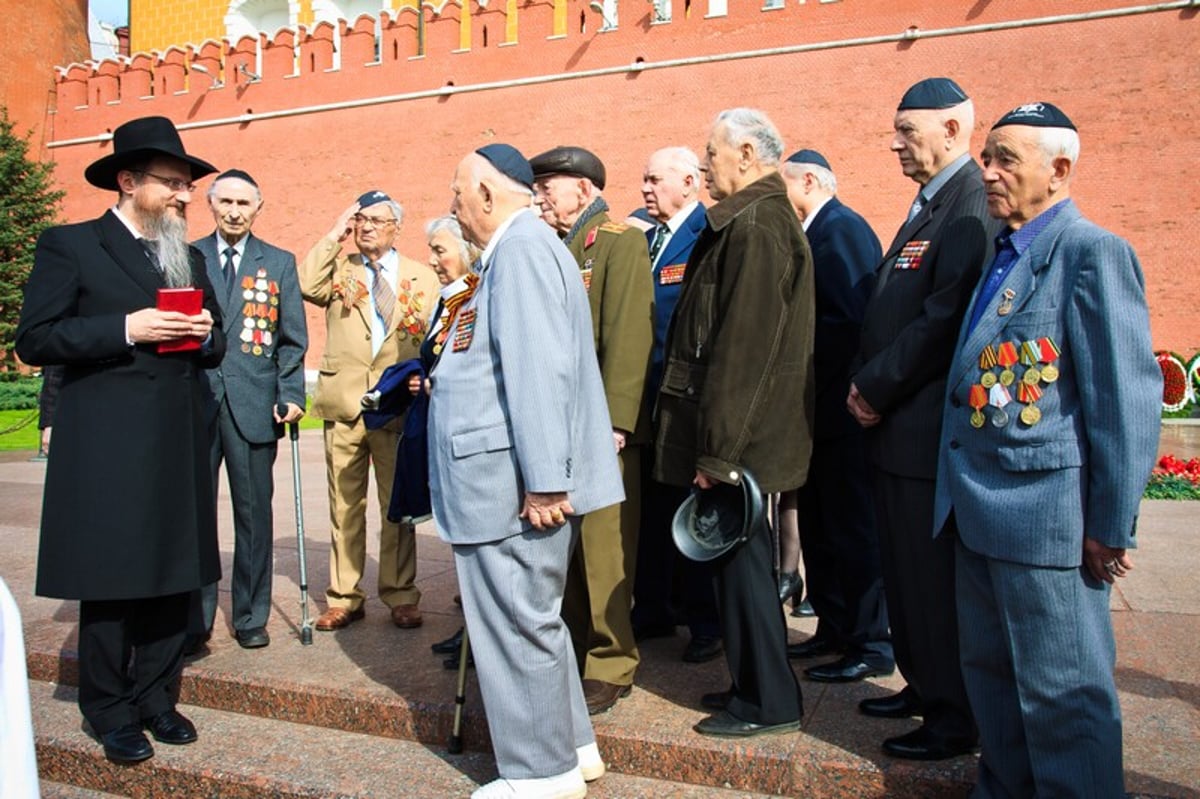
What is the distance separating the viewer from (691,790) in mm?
3029

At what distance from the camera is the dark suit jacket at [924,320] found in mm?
2914

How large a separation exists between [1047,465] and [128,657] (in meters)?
2.98

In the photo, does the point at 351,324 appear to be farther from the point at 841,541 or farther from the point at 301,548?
the point at 841,541

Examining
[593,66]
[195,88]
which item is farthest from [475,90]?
[195,88]

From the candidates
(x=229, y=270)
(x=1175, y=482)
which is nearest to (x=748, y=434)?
(x=229, y=270)

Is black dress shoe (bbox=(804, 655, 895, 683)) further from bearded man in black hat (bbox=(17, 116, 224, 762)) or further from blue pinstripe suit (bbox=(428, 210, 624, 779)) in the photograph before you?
bearded man in black hat (bbox=(17, 116, 224, 762))

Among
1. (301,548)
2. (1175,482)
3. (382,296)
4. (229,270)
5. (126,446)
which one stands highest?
(229,270)

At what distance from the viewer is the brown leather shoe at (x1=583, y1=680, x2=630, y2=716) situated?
3363 millimetres

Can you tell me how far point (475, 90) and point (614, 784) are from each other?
2002 centimetres

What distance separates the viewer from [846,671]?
3.64 metres

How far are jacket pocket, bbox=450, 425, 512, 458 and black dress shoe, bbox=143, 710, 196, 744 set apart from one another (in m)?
1.53

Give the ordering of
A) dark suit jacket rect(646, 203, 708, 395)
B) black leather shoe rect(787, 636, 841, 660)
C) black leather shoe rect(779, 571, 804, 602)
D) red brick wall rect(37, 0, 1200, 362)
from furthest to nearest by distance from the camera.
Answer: red brick wall rect(37, 0, 1200, 362) < black leather shoe rect(779, 571, 804, 602) < dark suit jacket rect(646, 203, 708, 395) < black leather shoe rect(787, 636, 841, 660)

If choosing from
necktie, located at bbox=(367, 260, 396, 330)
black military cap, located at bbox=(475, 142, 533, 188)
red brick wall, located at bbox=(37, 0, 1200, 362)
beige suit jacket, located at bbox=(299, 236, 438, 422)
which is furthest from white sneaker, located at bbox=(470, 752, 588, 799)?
red brick wall, located at bbox=(37, 0, 1200, 362)

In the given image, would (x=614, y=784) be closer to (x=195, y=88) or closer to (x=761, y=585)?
(x=761, y=585)
